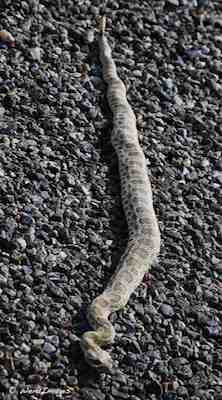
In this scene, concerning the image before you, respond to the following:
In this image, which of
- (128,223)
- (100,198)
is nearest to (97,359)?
(128,223)

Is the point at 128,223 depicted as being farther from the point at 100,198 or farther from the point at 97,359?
the point at 97,359

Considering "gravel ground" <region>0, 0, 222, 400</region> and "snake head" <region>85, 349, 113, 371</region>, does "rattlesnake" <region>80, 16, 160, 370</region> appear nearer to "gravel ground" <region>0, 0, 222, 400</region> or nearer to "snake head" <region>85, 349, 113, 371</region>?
"snake head" <region>85, 349, 113, 371</region>

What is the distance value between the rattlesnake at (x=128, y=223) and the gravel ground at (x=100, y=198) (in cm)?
10

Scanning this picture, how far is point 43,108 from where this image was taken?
8.85m

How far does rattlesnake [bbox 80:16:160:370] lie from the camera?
7062mm

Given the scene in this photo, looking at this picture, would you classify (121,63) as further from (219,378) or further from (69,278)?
(219,378)

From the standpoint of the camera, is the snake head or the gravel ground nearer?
the snake head

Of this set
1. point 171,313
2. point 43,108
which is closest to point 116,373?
point 171,313

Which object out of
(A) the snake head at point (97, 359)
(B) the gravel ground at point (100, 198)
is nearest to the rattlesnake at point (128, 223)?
(A) the snake head at point (97, 359)

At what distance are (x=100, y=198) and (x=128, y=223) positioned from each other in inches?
13.9

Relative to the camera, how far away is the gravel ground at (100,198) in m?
7.02

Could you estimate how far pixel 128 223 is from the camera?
8.17 m

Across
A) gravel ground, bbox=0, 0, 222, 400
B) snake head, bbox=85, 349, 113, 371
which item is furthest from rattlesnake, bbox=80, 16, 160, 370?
gravel ground, bbox=0, 0, 222, 400

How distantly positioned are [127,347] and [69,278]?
0.72m
